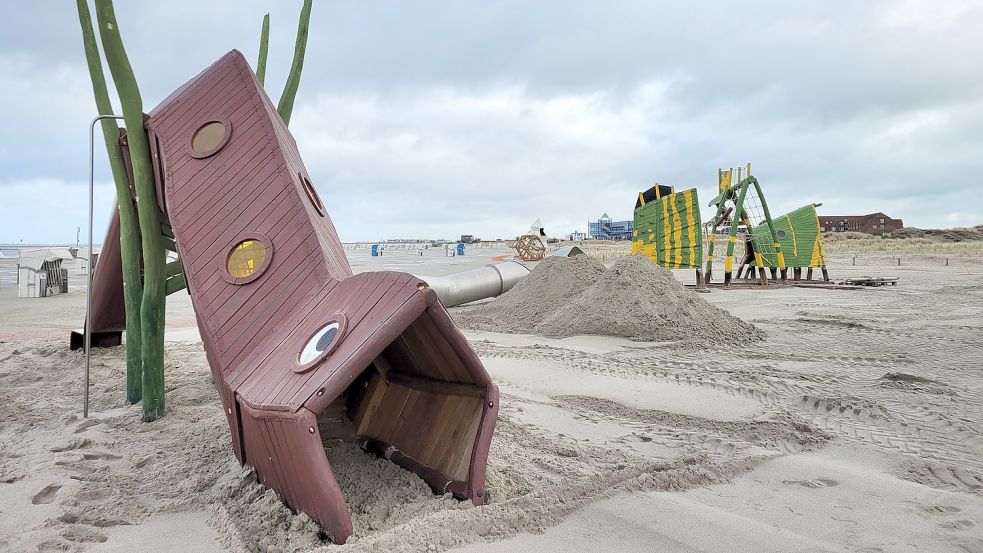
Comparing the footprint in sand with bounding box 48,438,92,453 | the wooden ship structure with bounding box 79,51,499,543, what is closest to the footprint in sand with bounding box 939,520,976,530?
the wooden ship structure with bounding box 79,51,499,543

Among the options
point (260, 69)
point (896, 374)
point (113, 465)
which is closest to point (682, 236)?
point (896, 374)

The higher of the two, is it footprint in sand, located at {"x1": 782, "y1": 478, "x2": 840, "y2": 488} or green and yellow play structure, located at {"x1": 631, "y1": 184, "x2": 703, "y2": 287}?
green and yellow play structure, located at {"x1": 631, "y1": 184, "x2": 703, "y2": 287}

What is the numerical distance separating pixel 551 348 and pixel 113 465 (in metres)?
5.66

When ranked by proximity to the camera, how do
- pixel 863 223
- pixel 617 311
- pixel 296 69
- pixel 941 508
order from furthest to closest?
pixel 863 223 → pixel 617 311 → pixel 296 69 → pixel 941 508

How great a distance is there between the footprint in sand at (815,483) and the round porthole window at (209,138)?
4.49 meters

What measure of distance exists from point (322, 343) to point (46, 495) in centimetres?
189

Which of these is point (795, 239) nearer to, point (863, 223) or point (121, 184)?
point (121, 184)

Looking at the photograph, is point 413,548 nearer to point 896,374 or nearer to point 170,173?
point 170,173

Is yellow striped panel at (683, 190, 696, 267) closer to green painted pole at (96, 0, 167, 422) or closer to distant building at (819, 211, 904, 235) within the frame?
green painted pole at (96, 0, 167, 422)

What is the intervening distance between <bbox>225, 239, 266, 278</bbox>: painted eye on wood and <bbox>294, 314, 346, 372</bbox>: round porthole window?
110 cm

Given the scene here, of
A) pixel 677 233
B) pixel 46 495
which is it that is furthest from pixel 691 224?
pixel 46 495

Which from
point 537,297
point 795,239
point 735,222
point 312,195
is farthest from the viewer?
point 795,239

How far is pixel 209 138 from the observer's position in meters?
4.66

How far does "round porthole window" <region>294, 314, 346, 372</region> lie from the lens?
276cm
